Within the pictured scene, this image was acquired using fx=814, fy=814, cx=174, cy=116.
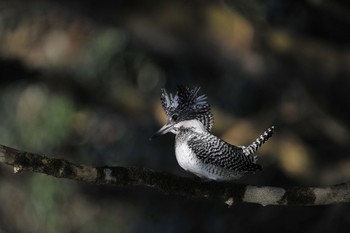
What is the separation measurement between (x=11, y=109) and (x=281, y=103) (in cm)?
247

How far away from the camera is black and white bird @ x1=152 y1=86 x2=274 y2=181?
2496mm

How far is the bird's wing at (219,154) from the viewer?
2527 mm

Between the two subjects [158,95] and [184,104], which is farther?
[158,95]

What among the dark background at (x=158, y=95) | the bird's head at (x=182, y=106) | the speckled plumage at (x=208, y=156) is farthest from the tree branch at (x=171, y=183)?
the dark background at (x=158, y=95)

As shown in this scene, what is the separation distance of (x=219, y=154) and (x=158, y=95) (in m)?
4.09

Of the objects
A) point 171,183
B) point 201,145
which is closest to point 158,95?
point 201,145

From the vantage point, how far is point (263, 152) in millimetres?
6273

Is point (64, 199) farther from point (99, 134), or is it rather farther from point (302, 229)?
point (302, 229)

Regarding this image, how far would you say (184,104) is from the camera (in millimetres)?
2471

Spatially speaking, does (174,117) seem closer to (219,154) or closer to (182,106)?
(182,106)

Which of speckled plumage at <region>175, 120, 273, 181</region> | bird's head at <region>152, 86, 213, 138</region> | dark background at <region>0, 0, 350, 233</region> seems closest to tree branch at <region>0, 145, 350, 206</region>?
speckled plumage at <region>175, 120, 273, 181</region>

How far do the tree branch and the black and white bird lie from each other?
47 mm

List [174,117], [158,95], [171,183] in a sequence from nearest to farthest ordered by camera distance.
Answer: [171,183] < [174,117] < [158,95]

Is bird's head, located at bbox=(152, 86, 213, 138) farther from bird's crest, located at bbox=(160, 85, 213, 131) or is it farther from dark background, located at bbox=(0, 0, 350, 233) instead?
dark background, located at bbox=(0, 0, 350, 233)
